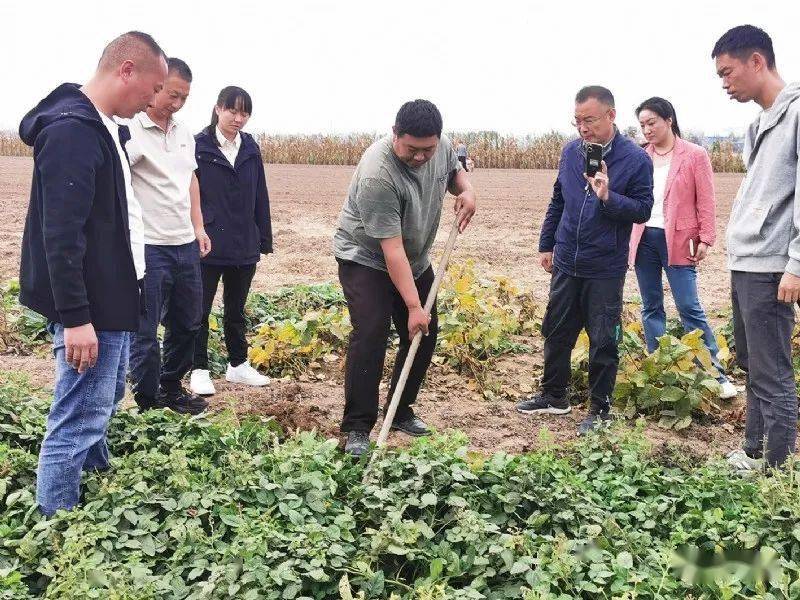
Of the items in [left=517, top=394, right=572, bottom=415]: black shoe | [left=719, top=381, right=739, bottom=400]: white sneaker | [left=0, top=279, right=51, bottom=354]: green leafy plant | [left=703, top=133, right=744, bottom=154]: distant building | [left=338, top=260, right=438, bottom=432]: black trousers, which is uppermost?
[left=703, top=133, right=744, bottom=154]: distant building

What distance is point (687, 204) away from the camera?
5.21 metres

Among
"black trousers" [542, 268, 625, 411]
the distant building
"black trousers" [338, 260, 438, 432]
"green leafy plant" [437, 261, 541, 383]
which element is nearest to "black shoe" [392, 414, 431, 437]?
"black trousers" [338, 260, 438, 432]

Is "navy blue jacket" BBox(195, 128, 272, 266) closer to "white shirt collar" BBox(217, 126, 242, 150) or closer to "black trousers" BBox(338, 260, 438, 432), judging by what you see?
"white shirt collar" BBox(217, 126, 242, 150)

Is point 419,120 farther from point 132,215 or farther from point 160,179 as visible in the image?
point 160,179

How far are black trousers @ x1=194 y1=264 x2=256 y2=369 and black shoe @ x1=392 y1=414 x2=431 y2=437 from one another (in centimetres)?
148

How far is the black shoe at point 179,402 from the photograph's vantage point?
4699 mm

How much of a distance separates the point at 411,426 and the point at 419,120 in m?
1.76

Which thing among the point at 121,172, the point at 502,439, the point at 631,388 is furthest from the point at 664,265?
the point at 121,172

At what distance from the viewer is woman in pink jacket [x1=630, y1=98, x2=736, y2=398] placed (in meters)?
5.18

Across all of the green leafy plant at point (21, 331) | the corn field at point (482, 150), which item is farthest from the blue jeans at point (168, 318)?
the corn field at point (482, 150)

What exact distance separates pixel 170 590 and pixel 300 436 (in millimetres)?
1018

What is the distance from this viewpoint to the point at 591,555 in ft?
9.38

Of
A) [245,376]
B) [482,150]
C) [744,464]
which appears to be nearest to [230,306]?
[245,376]

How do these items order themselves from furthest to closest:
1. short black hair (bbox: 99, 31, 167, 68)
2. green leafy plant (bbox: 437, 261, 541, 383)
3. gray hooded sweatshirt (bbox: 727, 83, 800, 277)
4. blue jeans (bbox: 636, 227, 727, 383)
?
green leafy plant (bbox: 437, 261, 541, 383) → blue jeans (bbox: 636, 227, 727, 383) → gray hooded sweatshirt (bbox: 727, 83, 800, 277) → short black hair (bbox: 99, 31, 167, 68)
